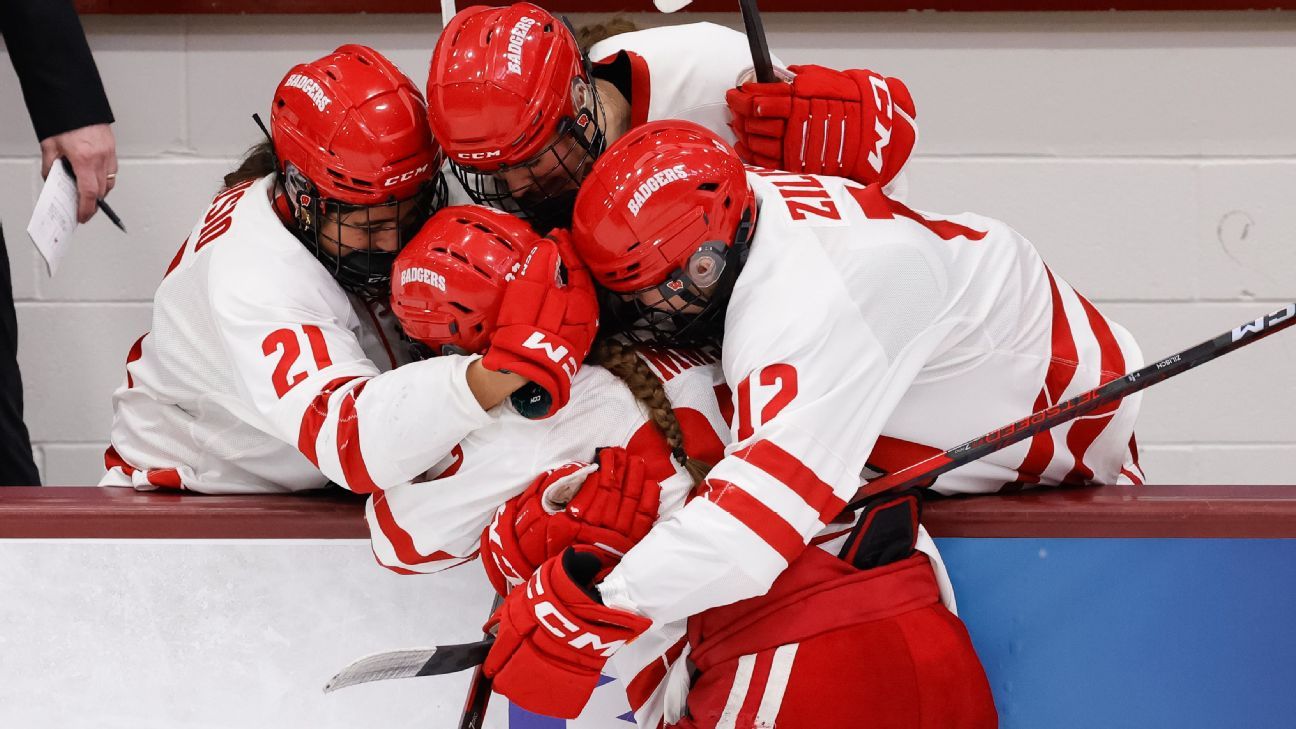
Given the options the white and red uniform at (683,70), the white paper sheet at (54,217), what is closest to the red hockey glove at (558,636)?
the white and red uniform at (683,70)

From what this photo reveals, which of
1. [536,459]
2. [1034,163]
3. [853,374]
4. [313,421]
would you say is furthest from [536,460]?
[1034,163]

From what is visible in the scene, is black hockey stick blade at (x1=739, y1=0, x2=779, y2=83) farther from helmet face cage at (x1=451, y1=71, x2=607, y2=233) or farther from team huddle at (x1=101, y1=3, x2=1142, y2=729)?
helmet face cage at (x1=451, y1=71, x2=607, y2=233)

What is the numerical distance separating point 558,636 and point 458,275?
38 cm

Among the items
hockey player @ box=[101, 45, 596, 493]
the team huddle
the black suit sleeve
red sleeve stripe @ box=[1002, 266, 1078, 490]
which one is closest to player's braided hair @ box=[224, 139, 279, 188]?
hockey player @ box=[101, 45, 596, 493]

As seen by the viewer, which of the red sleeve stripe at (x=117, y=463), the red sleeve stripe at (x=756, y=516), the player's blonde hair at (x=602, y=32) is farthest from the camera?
the player's blonde hair at (x=602, y=32)

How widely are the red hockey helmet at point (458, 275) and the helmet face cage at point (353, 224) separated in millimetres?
147

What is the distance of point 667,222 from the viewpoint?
1270 mm

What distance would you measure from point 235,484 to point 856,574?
84 centimetres

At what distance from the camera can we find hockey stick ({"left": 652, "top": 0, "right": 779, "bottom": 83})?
1.57 metres

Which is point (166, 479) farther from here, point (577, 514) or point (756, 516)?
point (756, 516)

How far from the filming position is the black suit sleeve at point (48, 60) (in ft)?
6.42

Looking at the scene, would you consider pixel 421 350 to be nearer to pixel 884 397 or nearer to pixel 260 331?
pixel 260 331

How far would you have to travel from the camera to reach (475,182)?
1.47 m

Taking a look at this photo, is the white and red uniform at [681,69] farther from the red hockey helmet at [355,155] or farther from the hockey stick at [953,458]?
the hockey stick at [953,458]
